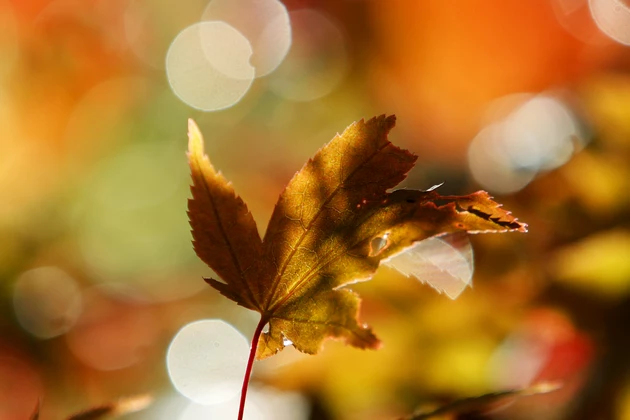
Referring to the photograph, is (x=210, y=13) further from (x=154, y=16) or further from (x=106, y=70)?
(x=106, y=70)

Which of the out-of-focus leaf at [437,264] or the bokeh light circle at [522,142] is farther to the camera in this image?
the bokeh light circle at [522,142]

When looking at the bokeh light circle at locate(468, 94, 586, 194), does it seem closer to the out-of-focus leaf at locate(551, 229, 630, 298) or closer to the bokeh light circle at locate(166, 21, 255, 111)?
the out-of-focus leaf at locate(551, 229, 630, 298)

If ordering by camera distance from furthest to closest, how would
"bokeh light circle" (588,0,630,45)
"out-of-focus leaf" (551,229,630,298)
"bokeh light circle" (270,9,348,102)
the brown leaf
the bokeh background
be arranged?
1. "bokeh light circle" (270,9,348,102)
2. "bokeh light circle" (588,0,630,45)
3. the bokeh background
4. "out-of-focus leaf" (551,229,630,298)
5. the brown leaf

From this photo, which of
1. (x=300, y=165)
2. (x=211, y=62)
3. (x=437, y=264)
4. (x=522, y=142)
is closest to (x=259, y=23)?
(x=211, y=62)

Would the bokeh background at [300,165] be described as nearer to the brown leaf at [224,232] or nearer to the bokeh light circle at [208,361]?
the bokeh light circle at [208,361]

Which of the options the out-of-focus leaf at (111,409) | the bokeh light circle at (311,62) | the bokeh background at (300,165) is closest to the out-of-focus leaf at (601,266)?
the bokeh background at (300,165)

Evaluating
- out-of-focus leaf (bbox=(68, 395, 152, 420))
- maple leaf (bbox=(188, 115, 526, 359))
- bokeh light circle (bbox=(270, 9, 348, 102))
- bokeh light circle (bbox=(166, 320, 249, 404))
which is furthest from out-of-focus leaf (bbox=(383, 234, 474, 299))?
bokeh light circle (bbox=(270, 9, 348, 102))
